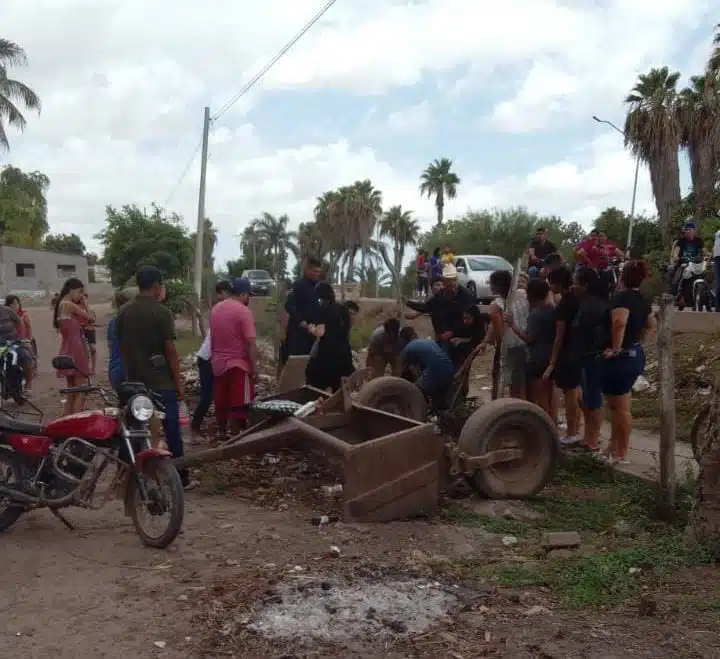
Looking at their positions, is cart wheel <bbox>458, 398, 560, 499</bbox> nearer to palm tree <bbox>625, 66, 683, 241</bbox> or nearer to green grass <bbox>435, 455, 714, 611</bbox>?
green grass <bbox>435, 455, 714, 611</bbox>

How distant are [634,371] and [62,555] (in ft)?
14.7

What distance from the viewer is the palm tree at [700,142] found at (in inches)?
914

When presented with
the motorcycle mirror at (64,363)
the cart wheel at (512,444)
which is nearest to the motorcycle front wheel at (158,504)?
the motorcycle mirror at (64,363)

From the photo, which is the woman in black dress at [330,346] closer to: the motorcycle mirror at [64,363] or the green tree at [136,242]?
the motorcycle mirror at [64,363]

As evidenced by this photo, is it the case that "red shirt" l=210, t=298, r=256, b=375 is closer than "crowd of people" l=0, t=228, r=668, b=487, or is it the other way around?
"crowd of people" l=0, t=228, r=668, b=487

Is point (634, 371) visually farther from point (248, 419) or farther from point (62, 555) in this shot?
point (62, 555)

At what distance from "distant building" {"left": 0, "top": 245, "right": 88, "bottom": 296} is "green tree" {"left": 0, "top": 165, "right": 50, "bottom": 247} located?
198 centimetres

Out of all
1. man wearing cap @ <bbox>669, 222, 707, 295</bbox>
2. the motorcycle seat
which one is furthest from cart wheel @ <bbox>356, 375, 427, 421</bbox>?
man wearing cap @ <bbox>669, 222, 707, 295</bbox>

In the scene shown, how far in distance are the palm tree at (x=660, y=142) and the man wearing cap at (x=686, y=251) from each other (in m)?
11.3

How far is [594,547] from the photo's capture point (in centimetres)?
517

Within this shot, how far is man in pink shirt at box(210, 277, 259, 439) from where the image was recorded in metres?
7.54

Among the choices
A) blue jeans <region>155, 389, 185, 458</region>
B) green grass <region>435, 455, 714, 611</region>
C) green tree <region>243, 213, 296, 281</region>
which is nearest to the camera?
green grass <region>435, 455, 714, 611</region>

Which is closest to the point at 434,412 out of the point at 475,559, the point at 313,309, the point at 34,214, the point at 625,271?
the point at 313,309

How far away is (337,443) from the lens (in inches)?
219
